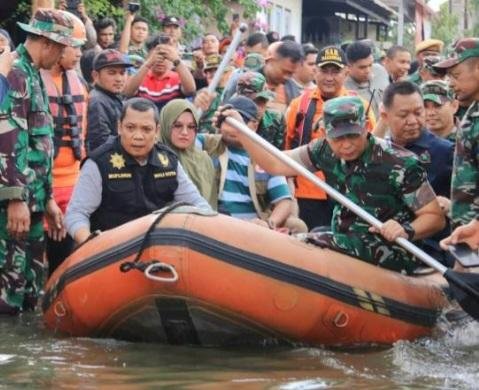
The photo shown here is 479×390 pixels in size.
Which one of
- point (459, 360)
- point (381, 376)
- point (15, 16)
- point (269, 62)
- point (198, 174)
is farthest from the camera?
point (15, 16)

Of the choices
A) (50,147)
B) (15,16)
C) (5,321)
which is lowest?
(5,321)

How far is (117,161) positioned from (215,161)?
48.2 inches

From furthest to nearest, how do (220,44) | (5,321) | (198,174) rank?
(220,44)
(198,174)
(5,321)

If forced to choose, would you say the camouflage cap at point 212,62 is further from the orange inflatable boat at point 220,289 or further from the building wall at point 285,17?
the building wall at point 285,17

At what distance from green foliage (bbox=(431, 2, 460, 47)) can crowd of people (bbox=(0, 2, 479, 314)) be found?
37.8 m

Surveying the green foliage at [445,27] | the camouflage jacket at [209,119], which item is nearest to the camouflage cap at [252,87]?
the camouflage jacket at [209,119]

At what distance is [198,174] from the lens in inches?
344

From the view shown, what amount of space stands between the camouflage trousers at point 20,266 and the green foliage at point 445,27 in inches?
1546

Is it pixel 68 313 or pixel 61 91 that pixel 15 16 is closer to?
pixel 61 91

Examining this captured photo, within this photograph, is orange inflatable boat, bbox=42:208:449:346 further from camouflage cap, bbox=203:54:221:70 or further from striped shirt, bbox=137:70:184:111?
camouflage cap, bbox=203:54:221:70

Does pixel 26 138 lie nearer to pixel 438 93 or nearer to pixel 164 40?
pixel 438 93

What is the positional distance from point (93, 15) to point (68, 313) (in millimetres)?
7627

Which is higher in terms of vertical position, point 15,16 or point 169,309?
point 15,16

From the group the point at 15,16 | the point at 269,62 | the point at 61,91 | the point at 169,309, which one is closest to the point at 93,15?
the point at 15,16
